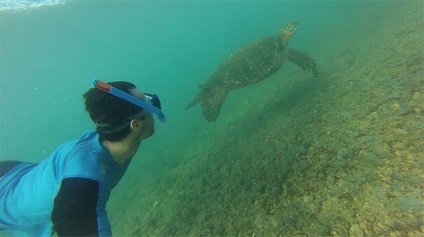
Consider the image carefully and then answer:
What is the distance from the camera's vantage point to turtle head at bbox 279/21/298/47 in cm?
767

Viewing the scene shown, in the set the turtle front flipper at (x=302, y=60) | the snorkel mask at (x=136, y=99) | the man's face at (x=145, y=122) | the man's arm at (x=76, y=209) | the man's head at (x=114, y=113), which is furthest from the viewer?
the turtle front flipper at (x=302, y=60)

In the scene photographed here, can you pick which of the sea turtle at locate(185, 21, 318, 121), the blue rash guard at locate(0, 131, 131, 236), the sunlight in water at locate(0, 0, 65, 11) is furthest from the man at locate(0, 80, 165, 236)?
the sunlight in water at locate(0, 0, 65, 11)

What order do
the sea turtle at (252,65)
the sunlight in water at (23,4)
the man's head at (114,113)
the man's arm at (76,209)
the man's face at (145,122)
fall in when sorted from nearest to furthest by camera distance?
the man's arm at (76,209) → the man's head at (114,113) → the man's face at (145,122) → the sea turtle at (252,65) → the sunlight in water at (23,4)

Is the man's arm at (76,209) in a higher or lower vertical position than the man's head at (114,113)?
lower

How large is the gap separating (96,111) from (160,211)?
12.9 ft

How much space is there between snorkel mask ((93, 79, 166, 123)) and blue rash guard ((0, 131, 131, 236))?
544mm

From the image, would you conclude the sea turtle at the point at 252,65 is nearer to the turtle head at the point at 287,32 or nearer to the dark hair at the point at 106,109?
the turtle head at the point at 287,32

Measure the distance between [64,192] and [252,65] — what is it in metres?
6.45

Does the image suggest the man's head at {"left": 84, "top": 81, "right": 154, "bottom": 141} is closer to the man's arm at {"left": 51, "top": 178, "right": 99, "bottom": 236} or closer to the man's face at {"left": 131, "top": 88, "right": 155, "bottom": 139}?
the man's face at {"left": 131, "top": 88, "right": 155, "bottom": 139}

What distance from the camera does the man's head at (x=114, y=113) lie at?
203 cm

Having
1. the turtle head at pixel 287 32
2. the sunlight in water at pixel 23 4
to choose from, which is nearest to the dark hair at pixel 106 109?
the turtle head at pixel 287 32

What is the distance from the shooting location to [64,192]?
1644 mm

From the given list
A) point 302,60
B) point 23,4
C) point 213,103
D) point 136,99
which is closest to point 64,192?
point 136,99

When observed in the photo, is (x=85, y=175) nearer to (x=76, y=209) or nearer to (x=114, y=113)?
(x=76, y=209)
